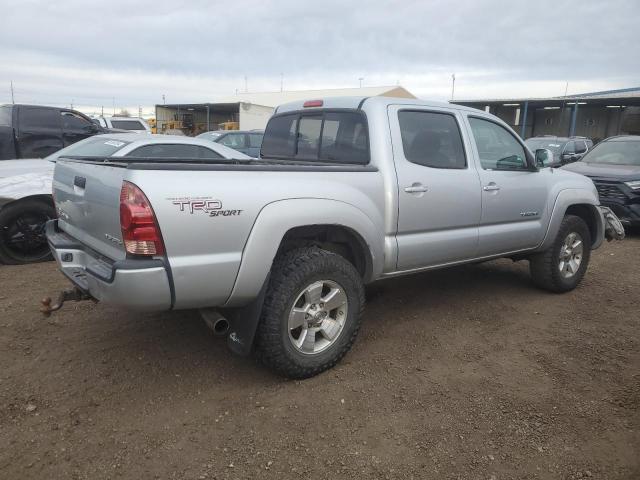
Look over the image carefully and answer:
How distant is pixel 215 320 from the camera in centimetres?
291

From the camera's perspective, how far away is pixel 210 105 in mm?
37438

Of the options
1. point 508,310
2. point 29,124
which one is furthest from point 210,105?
point 508,310

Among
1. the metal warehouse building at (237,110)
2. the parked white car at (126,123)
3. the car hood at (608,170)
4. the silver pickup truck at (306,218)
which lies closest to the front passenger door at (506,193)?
the silver pickup truck at (306,218)

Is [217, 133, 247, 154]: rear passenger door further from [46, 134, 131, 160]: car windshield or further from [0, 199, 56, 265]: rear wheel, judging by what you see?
[0, 199, 56, 265]: rear wheel

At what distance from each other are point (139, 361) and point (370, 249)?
5.88 ft

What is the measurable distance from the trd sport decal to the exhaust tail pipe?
65 cm

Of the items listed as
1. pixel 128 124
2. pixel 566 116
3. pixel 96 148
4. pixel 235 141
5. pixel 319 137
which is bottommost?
pixel 96 148

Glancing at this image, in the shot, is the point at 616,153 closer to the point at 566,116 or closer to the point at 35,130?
the point at 35,130

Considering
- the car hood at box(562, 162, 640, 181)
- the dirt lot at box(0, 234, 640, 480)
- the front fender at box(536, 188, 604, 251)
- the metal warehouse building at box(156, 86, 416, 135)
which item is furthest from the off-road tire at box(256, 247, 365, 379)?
the metal warehouse building at box(156, 86, 416, 135)

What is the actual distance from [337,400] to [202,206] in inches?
56.6

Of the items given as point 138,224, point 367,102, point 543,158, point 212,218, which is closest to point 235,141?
point 543,158

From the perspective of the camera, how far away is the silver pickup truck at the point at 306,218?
254 centimetres

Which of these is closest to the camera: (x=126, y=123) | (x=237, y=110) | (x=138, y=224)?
(x=138, y=224)

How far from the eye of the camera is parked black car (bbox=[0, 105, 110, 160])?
7.82m
